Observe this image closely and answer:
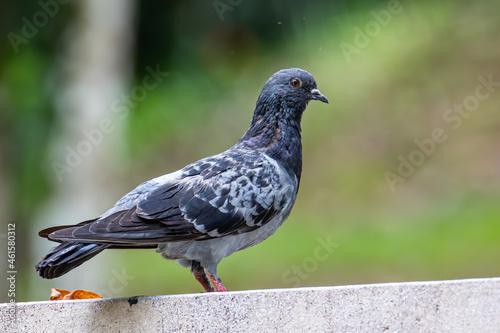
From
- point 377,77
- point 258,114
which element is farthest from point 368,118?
point 258,114

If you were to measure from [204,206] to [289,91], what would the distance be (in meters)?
1.38

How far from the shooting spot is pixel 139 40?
46.6 ft

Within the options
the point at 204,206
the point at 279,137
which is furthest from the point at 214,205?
the point at 279,137

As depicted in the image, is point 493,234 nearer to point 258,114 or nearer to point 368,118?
point 368,118

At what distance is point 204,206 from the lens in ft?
16.7

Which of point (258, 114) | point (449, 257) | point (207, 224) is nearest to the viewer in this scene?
point (207, 224)

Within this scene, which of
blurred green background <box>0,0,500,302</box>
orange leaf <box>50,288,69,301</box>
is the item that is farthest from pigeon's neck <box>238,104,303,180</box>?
blurred green background <box>0,0,500,302</box>

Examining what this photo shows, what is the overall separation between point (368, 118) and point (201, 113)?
14.1 ft

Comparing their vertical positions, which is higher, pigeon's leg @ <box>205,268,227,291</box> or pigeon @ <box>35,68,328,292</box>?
pigeon @ <box>35,68,328,292</box>

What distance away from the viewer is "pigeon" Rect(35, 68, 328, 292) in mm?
4617

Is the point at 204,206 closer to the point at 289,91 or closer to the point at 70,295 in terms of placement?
the point at 70,295

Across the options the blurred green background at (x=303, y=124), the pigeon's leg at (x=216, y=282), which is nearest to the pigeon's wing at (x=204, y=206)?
the pigeon's leg at (x=216, y=282)

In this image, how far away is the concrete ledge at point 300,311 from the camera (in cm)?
395

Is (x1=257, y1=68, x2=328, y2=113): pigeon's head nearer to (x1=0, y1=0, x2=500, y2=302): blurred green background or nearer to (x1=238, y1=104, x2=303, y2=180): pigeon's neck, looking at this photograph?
(x1=238, y1=104, x2=303, y2=180): pigeon's neck
